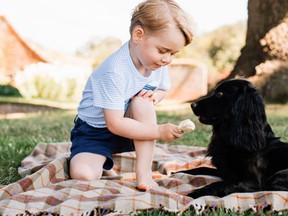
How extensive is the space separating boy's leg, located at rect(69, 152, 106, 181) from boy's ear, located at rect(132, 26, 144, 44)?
0.86 metres

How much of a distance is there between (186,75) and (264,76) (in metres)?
7.79

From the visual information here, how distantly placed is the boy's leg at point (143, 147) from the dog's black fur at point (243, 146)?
35cm

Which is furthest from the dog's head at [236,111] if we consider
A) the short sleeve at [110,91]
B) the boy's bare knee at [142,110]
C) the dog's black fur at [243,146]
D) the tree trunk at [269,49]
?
the tree trunk at [269,49]

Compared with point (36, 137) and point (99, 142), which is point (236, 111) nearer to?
point (99, 142)

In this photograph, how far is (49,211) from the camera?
2455 millimetres

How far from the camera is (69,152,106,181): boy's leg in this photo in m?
3.17

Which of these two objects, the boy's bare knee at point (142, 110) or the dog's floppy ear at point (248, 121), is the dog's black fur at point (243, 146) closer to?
the dog's floppy ear at point (248, 121)

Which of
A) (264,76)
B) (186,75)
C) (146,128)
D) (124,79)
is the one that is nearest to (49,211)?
(146,128)

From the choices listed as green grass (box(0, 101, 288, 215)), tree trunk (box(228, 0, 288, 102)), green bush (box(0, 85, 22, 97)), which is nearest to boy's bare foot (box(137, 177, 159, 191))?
green grass (box(0, 101, 288, 215))

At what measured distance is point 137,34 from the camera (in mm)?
3064

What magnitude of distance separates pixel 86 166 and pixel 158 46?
3.12 feet

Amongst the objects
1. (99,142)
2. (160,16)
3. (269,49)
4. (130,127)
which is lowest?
(99,142)

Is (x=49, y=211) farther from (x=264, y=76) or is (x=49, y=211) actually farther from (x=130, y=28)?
(x=264, y=76)

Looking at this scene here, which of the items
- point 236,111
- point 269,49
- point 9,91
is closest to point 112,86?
point 236,111
